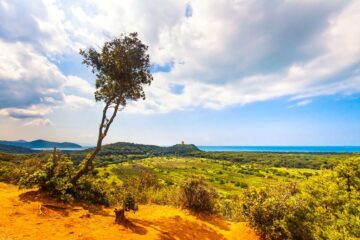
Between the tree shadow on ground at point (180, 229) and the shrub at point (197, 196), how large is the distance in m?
1.53

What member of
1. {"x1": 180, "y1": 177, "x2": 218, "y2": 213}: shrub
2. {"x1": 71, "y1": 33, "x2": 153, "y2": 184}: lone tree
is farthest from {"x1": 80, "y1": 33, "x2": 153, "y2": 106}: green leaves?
{"x1": 180, "y1": 177, "x2": 218, "y2": 213}: shrub

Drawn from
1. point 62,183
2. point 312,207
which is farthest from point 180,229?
point 62,183

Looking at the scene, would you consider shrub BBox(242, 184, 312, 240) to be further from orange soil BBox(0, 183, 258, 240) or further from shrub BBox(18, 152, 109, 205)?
shrub BBox(18, 152, 109, 205)

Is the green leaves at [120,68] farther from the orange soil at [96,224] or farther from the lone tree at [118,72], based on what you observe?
the orange soil at [96,224]

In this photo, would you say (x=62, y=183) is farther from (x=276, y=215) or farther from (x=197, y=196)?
(x=276, y=215)

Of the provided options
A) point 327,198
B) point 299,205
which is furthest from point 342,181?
point 299,205

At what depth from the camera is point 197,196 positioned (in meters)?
12.8

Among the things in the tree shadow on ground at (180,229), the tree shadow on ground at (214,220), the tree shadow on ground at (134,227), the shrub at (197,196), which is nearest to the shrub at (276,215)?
the tree shadow on ground at (214,220)

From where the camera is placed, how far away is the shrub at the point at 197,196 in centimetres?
1282

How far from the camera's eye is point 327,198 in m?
9.47

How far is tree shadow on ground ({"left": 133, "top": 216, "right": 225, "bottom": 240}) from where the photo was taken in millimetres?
9614

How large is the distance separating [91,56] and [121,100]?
342 centimetres

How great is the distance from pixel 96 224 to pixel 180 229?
3.78 meters

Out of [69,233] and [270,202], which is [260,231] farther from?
[69,233]
